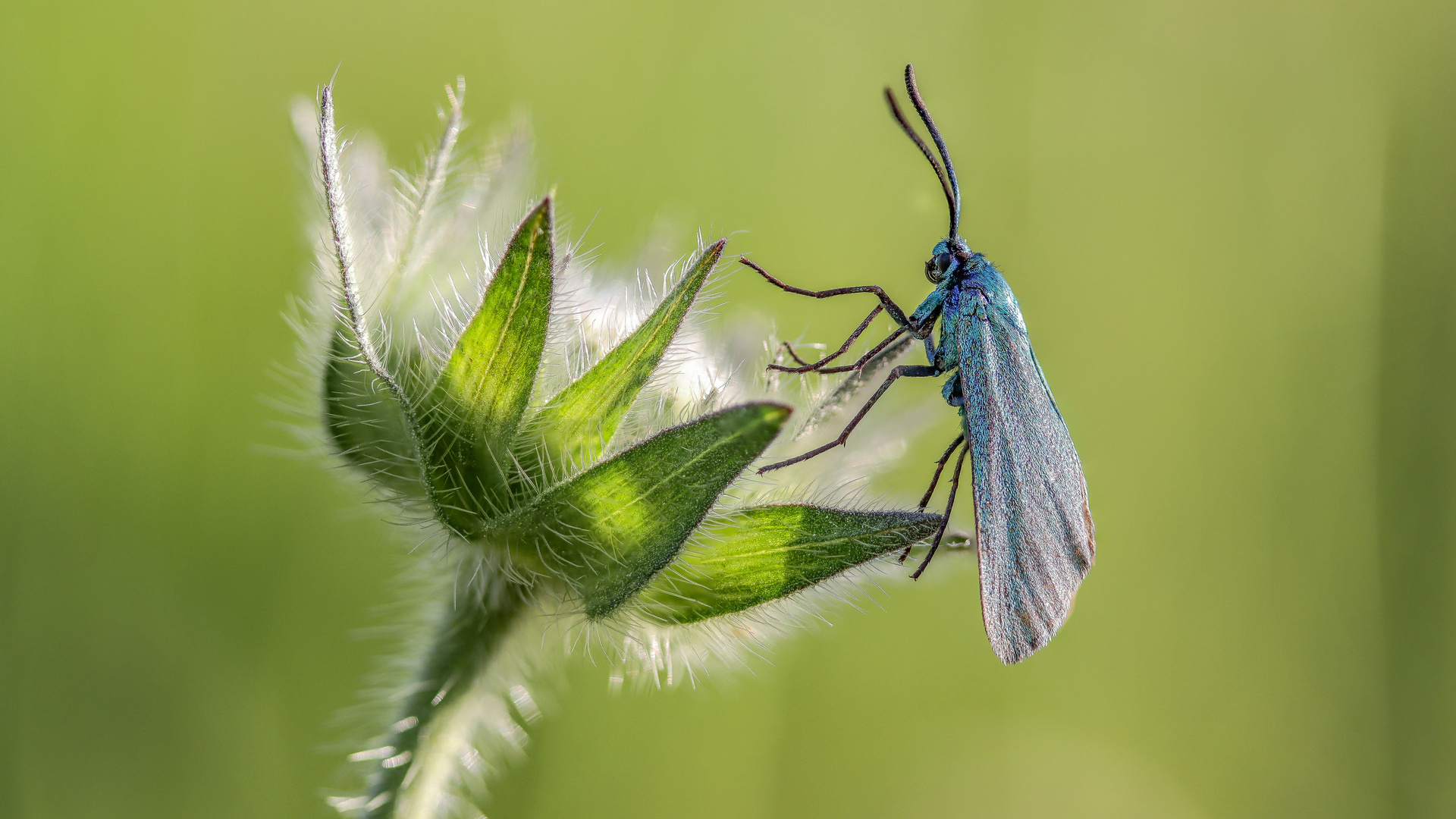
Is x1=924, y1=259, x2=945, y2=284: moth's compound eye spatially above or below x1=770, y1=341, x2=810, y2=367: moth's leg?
above

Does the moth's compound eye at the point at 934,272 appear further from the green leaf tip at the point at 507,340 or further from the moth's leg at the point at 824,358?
the green leaf tip at the point at 507,340

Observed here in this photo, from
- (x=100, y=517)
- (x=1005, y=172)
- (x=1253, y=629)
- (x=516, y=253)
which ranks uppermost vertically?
(x=1005, y=172)

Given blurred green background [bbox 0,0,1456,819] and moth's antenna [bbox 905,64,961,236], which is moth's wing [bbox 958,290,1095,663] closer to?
moth's antenna [bbox 905,64,961,236]

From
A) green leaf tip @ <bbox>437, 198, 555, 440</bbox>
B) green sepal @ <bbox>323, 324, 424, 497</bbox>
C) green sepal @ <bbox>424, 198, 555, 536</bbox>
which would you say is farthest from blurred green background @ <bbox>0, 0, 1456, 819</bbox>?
green leaf tip @ <bbox>437, 198, 555, 440</bbox>

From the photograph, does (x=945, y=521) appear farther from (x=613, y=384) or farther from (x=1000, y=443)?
(x=613, y=384)

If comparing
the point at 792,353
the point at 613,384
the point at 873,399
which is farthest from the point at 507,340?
the point at 873,399

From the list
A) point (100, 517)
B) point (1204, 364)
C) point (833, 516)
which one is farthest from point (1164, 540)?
point (100, 517)

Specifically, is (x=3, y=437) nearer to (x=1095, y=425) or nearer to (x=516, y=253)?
(x=516, y=253)
